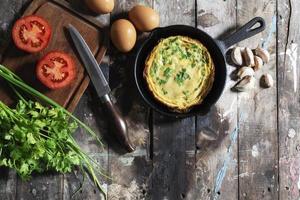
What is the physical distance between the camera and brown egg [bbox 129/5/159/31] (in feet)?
4.79

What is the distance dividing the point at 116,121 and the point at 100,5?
1.05 ft

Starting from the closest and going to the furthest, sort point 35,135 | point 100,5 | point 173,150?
point 35,135 → point 100,5 → point 173,150

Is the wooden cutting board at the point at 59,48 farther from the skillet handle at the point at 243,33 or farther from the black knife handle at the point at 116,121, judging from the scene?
the skillet handle at the point at 243,33

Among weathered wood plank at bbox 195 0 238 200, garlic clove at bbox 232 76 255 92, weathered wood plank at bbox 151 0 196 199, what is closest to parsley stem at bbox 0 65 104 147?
weathered wood plank at bbox 151 0 196 199

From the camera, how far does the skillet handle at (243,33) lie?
151 centimetres

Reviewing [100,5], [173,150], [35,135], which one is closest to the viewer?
[35,135]

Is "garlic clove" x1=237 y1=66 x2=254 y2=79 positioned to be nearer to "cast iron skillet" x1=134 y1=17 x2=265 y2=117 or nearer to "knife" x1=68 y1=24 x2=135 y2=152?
"cast iron skillet" x1=134 y1=17 x2=265 y2=117

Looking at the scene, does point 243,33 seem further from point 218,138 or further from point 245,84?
point 218,138

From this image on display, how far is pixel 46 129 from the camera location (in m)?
1.42

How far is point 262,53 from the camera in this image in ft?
5.18

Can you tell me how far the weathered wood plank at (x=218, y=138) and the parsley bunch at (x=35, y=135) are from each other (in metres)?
0.34

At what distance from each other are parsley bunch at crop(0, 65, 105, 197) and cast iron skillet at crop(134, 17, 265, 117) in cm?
20

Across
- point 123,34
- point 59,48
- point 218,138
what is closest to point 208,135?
point 218,138

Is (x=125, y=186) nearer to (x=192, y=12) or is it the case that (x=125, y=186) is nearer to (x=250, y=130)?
(x=250, y=130)
